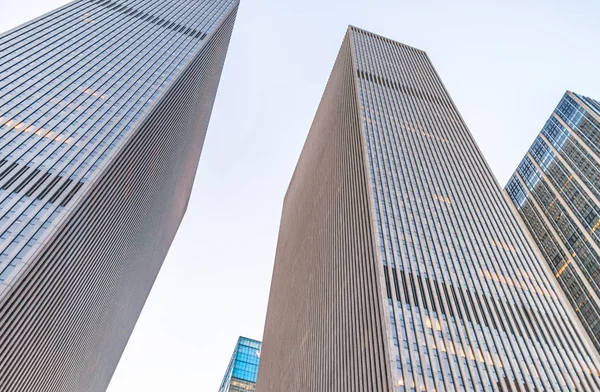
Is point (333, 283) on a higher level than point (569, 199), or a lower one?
lower

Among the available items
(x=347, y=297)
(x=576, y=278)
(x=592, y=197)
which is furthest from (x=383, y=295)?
(x=592, y=197)

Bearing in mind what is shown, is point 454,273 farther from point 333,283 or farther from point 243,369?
point 243,369

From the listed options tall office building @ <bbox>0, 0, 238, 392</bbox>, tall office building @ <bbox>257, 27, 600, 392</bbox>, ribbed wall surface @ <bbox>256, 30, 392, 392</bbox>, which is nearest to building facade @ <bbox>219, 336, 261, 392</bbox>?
ribbed wall surface @ <bbox>256, 30, 392, 392</bbox>

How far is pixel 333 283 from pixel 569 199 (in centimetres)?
9551

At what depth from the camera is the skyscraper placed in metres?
111

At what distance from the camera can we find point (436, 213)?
242ft

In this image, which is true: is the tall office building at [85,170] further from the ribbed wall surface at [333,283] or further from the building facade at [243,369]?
the ribbed wall surface at [333,283]

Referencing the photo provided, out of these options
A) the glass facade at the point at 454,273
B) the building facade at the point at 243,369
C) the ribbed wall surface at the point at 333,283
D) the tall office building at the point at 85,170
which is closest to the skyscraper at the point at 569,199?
the glass facade at the point at 454,273

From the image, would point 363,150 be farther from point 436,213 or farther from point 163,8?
point 163,8

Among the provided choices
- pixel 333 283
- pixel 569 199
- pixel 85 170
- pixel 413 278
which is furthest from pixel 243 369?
pixel 569 199

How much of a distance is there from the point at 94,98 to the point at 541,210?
135525 mm

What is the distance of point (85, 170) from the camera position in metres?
67.6

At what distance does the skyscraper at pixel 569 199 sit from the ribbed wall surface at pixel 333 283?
237 feet

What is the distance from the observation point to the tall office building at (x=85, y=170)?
56.8 m
